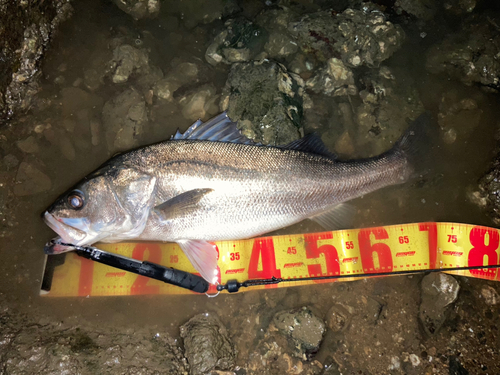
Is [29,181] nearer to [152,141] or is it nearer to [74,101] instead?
[74,101]

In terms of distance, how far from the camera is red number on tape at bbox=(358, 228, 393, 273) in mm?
3346

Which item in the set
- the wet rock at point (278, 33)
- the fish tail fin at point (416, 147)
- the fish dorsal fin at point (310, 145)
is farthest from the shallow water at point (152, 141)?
the fish dorsal fin at point (310, 145)

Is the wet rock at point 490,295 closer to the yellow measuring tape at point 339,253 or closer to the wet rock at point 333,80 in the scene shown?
the yellow measuring tape at point 339,253

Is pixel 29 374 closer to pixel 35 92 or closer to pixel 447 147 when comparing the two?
pixel 35 92

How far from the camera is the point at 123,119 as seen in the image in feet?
11.3

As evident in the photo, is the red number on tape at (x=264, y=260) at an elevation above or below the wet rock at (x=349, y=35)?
below

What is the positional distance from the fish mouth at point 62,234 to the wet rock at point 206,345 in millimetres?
1410

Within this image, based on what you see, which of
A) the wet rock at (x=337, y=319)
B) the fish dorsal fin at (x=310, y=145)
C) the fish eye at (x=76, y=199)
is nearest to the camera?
the fish eye at (x=76, y=199)

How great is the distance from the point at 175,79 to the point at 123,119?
2.58 ft

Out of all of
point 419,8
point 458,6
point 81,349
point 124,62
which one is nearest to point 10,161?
point 124,62

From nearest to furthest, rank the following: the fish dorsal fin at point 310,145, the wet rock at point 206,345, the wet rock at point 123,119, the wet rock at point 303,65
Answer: the wet rock at point 206,345 → the fish dorsal fin at point 310,145 → the wet rock at point 123,119 → the wet rock at point 303,65

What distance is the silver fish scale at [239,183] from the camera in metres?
2.88

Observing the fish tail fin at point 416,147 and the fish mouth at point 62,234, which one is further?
the fish tail fin at point 416,147

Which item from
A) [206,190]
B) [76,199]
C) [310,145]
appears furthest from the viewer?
[310,145]
